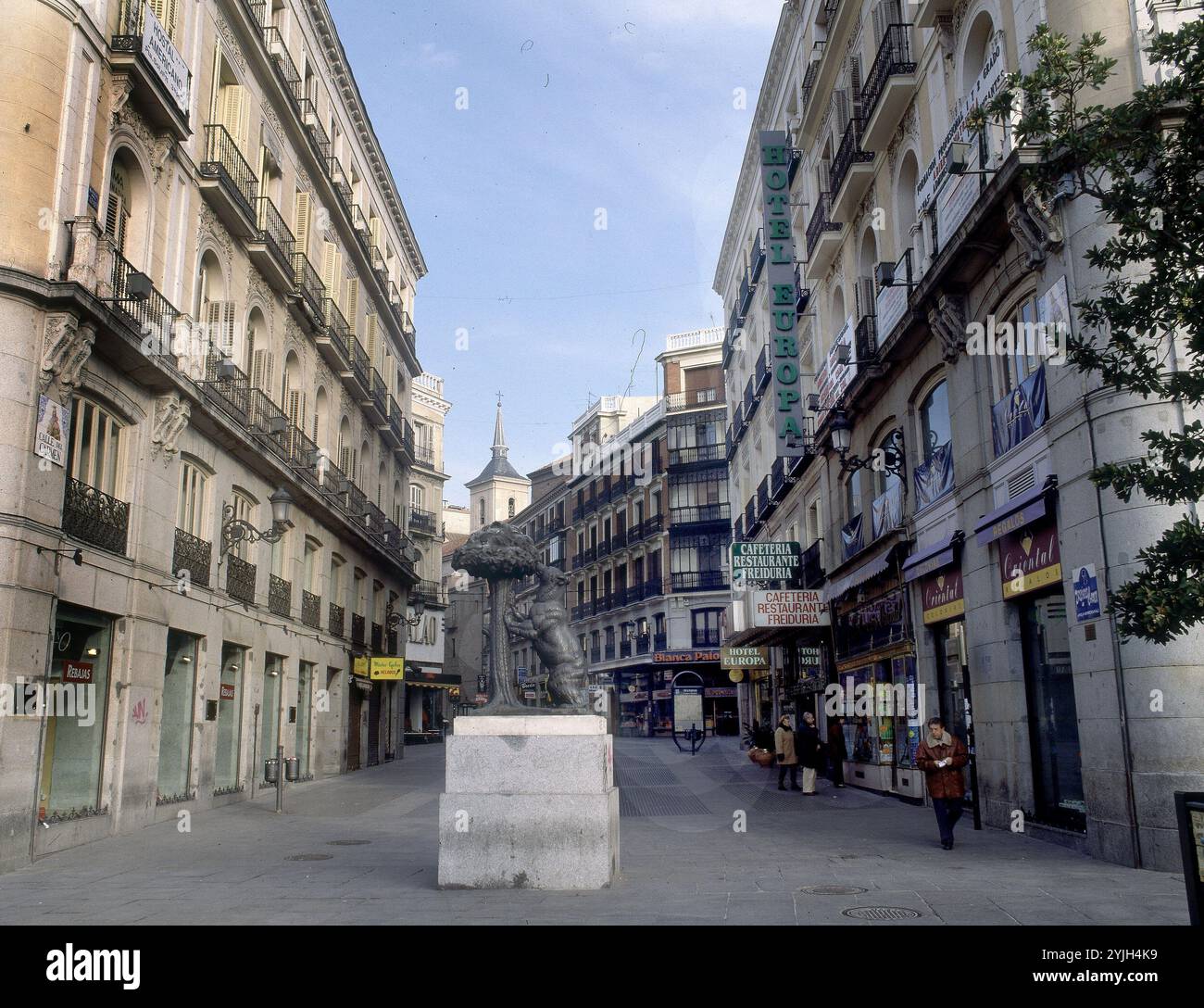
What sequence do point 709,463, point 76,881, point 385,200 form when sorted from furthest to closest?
point 709,463 → point 385,200 → point 76,881

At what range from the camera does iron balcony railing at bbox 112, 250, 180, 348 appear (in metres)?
15.0

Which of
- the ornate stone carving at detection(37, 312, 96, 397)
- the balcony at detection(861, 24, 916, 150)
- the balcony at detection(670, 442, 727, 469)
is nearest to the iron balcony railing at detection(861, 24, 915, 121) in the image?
the balcony at detection(861, 24, 916, 150)

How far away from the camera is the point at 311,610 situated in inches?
→ 1052

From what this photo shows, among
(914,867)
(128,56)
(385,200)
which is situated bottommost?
(914,867)

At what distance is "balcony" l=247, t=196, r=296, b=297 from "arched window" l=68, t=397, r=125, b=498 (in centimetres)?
725

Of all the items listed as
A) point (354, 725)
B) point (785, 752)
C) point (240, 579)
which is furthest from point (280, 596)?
point (785, 752)

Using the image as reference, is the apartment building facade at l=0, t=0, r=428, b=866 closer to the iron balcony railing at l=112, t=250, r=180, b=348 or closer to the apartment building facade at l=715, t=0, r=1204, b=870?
the iron balcony railing at l=112, t=250, r=180, b=348

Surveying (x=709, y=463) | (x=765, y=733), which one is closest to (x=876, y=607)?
(x=765, y=733)

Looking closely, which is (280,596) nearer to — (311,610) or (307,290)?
(311,610)

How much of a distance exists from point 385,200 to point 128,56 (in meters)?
22.0

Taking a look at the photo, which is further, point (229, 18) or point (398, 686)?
point (398, 686)

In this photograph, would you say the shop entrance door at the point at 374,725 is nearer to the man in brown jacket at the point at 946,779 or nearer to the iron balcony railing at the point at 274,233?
the iron balcony railing at the point at 274,233
